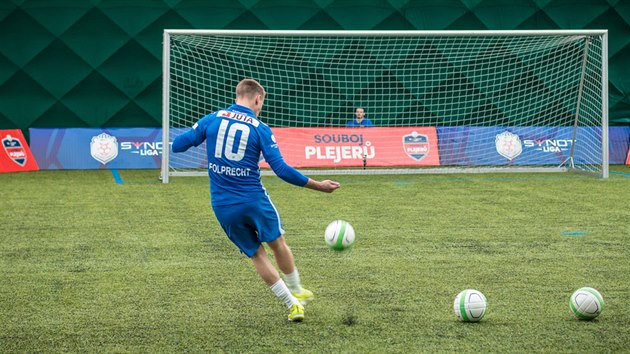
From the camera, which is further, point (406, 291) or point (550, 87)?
point (550, 87)

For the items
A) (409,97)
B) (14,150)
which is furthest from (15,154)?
(409,97)

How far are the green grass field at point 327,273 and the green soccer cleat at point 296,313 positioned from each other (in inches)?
2.3

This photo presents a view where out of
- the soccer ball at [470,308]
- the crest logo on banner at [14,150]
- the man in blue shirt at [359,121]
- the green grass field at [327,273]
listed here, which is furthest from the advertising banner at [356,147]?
the soccer ball at [470,308]

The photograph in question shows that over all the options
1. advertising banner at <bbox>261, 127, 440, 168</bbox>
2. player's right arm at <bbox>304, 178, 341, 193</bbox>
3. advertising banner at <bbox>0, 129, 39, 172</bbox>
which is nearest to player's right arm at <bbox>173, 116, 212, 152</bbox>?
player's right arm at <bbox>304, 178, 341, 193</bbox>

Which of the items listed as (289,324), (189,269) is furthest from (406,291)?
(189,269)

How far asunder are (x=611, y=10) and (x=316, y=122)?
25.2 ft

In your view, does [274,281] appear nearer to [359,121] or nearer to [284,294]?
[284,294]

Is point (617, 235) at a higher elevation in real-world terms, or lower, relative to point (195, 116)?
lower

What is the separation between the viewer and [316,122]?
21.3 metres

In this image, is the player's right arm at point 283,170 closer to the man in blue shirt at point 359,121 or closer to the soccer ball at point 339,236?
the soccer ball at point 339,236

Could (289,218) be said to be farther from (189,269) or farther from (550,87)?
(550,87)

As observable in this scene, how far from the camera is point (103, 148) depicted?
1923 centimetres

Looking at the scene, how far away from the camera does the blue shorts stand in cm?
640

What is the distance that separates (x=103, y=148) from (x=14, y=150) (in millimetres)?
1779
